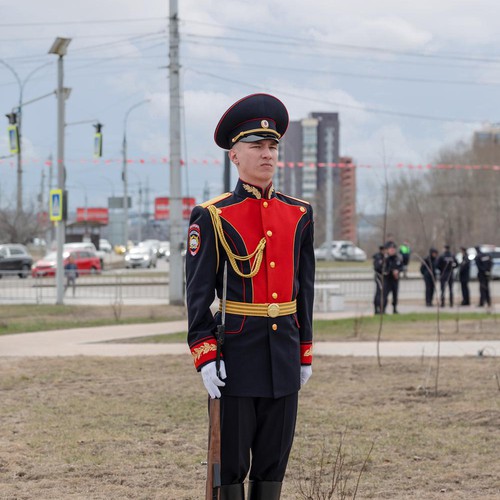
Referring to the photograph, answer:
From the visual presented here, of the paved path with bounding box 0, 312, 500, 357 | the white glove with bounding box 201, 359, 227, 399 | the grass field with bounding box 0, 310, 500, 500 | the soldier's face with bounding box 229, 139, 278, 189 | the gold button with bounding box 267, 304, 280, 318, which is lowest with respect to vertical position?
the grass field with bounding box 0, 310, 500, 500

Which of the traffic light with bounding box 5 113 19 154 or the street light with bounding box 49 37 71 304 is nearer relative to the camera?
the street light with bounding box 49 37 71 304

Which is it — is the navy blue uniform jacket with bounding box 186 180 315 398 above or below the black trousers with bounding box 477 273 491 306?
above

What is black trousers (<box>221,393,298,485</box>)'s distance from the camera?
4.24m

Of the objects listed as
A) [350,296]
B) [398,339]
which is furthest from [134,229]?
[398,339]

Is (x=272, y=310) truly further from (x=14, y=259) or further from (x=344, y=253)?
(x=344, y=253)

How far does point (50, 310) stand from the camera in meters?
22.0

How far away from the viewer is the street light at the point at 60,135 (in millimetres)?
23625

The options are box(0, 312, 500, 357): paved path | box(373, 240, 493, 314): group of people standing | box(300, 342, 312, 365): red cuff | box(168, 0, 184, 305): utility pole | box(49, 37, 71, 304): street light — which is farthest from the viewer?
box(49, 37, 71, 304): street light

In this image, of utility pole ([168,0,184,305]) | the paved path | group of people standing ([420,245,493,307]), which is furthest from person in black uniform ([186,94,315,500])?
utility pole ([168,0,184,305])

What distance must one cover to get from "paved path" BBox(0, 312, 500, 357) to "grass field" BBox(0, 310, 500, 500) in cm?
81

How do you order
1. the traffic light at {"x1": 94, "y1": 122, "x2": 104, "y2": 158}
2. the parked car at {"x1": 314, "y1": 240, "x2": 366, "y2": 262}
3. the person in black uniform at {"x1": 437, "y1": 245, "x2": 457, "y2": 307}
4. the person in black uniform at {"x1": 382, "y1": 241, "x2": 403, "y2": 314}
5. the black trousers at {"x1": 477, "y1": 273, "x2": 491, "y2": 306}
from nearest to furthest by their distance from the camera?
1. the person in black uniform at {"x1": 382, "y1": 241, "x2": 403, "y2": 314}
2. the person in black uniform at {"x1": 437, "y1": 245, "x2": 457, "y2": 307}
3. the black trousers at {"x1": 477, "y1": 273, "x2": 491, "y2": 306}
4. the traffic light at {"x1": 94, "y1": 122, "x2": 104, "y2": 158}
5. the parked car at {"x1": 314, "y1": 240, "x2": 366, "y2": 262}

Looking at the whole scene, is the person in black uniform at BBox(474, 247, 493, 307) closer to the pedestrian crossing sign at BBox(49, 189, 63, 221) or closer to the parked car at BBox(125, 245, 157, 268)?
the pedestrian crossing sign at BBox(49, 189, 63, 221)

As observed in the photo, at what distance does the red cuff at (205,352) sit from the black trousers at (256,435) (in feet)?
0.62

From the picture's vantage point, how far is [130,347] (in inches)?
545
